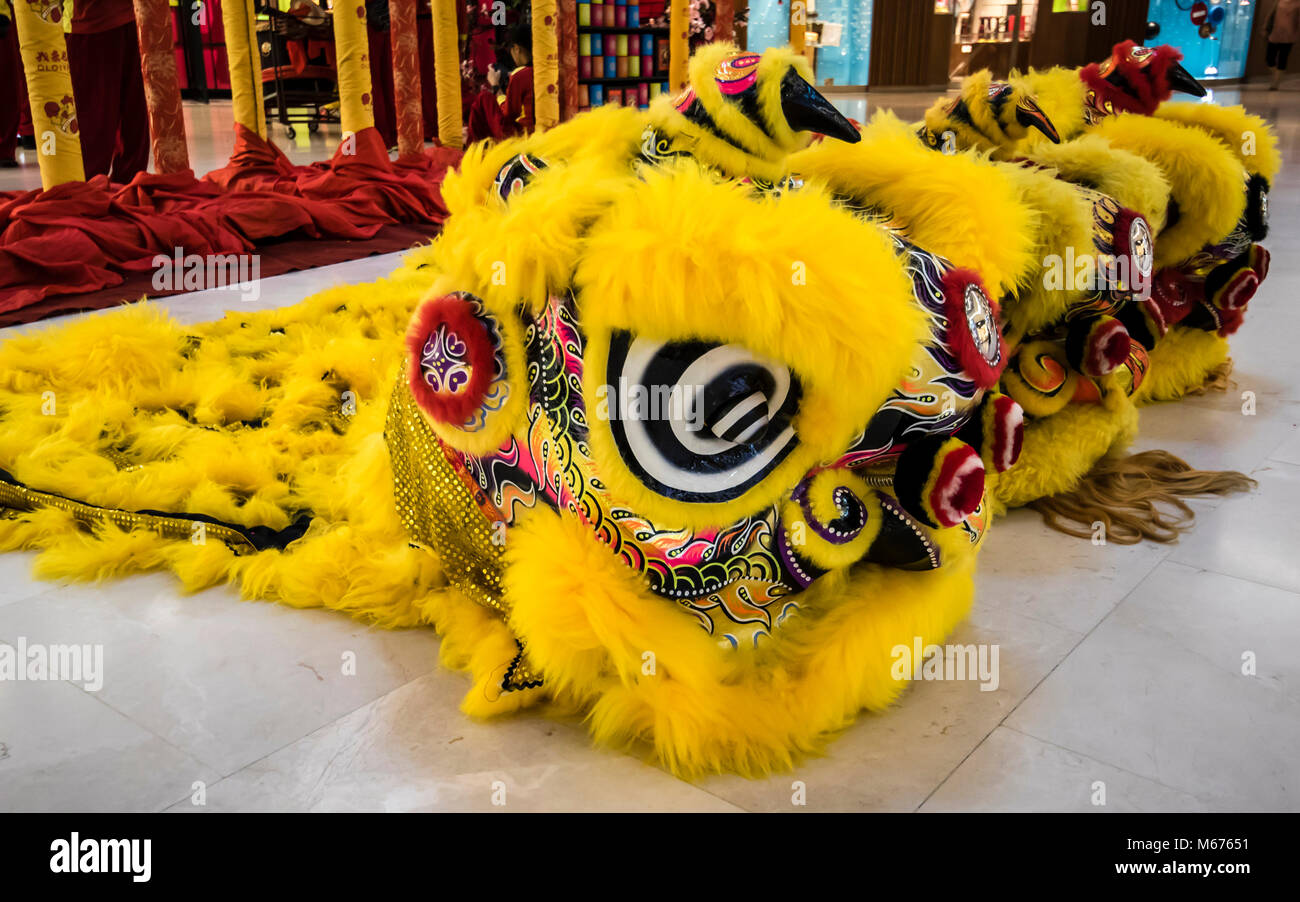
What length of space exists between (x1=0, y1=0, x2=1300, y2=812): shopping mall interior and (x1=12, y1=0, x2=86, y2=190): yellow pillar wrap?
2.22 meters

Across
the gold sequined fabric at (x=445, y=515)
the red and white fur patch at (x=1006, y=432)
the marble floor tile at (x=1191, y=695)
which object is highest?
the red and white fur patch at (x=1006, y=432)

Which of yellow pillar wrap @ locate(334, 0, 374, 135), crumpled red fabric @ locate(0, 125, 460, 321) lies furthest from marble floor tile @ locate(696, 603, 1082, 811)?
yellow pillar wrap @ locate(334, 0, 374, 135)

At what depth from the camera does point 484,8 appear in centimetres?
861

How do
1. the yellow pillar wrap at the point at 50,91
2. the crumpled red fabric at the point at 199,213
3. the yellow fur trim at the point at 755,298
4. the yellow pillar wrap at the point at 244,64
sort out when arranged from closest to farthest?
the yellow fur trim at the point at 755,298, the crumpled red fabric at the point at 199,213, the yellow pillar wrap at the point at 50,91, the yellow pillar wrap at the point at 244,64

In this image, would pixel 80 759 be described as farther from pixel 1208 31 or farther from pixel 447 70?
pixel 1208 31

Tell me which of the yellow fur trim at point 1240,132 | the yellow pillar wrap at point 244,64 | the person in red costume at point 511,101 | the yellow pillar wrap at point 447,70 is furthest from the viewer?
the person in red costume at point 511,101

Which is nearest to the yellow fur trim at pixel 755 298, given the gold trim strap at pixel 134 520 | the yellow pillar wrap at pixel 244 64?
the gold trim strap at pixel 134 520

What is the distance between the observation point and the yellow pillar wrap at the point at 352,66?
574 centimetres

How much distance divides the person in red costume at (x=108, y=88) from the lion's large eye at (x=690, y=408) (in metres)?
5.16

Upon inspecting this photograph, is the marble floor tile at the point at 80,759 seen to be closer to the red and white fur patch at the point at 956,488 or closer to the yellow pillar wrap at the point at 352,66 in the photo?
the red and white fur patch at the point at 956,488

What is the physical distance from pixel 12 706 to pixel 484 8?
26.9 ft

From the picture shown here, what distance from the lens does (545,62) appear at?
657 centimetres

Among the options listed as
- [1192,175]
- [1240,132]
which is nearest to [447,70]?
[1240,132]
